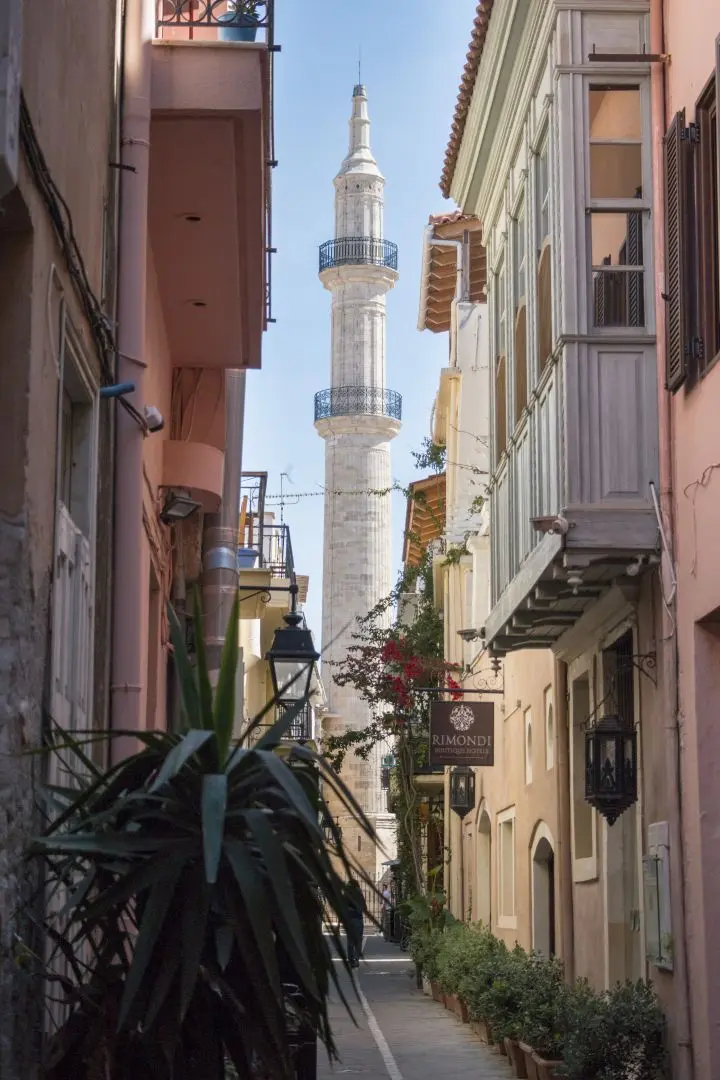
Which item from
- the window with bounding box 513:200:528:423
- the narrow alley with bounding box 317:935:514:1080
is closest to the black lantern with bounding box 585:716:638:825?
the narrow alley with bounding box 317:935:514:1080

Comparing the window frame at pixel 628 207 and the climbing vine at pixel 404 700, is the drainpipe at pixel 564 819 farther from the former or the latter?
the climbing vine at pixel 404 700

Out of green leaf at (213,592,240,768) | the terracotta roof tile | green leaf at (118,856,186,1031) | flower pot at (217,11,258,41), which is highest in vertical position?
the terracotta roof tile

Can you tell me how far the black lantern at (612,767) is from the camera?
1213cm

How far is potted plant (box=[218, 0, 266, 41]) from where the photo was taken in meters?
10.7

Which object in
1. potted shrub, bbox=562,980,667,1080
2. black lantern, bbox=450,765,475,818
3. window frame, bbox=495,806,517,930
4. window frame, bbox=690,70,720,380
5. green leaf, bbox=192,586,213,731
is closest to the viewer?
green leaf, bbox=192,586,213,731

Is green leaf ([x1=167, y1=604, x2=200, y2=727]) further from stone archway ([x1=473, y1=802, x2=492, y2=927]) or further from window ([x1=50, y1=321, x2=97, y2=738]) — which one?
stone archway ([x1=473, y1=802, x2=492, y2=927])

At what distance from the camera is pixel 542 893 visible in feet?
58.6

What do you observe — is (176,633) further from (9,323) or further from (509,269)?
(509,269)

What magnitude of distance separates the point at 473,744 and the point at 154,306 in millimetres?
9204

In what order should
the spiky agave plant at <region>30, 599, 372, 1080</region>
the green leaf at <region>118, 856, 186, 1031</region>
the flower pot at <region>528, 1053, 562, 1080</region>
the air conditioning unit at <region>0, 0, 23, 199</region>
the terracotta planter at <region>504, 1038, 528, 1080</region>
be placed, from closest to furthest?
the air conditioning unit at <region>0, 0, 23, 199</region> < the green leaf at <region>118, 856, 186, 1031</region> < the spiky agave plant at <region>30, 599, 372, 1080</region> < the flower pot at <region>528, 1053, 562, 1080</region> < the terracotta planter at <region>504, 1038, 528, 1080</region>

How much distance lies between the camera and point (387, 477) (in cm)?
6359

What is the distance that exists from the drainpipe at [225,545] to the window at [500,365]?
2.47 meters

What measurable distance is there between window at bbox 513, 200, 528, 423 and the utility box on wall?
416 centimetres

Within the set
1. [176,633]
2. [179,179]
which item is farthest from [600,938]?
[176,633]
